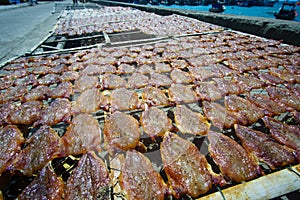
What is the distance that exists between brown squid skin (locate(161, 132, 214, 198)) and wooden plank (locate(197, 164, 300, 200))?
6.5 inches

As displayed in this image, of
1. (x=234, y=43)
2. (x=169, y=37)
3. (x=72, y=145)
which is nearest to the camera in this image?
(x=72, y=145)

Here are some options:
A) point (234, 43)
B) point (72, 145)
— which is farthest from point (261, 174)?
point (234, 43)

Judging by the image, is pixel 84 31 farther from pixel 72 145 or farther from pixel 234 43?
pixel 72 145

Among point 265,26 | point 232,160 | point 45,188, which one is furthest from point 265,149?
point 265,26

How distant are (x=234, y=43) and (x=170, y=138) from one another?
5691mm

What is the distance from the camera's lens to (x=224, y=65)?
16.6ft

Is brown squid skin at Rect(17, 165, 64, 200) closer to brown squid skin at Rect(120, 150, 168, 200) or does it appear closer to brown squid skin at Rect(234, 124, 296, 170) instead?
brown squid skin at Rect(120, 150, 168, 200)

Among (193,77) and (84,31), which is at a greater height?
(84,31)

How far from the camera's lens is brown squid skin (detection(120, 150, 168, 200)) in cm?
191

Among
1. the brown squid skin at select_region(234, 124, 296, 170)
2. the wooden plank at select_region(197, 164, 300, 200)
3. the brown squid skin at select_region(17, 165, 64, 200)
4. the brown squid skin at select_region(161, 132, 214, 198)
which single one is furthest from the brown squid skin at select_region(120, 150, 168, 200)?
the brown squid skin at select_region(234, 124, 296, 170)

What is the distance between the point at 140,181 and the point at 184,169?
1.96 ft

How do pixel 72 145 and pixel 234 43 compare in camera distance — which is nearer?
pixel 72 145

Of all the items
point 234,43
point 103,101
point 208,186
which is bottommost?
point 208,186

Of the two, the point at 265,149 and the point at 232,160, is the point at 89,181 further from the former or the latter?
the point at 265,149
